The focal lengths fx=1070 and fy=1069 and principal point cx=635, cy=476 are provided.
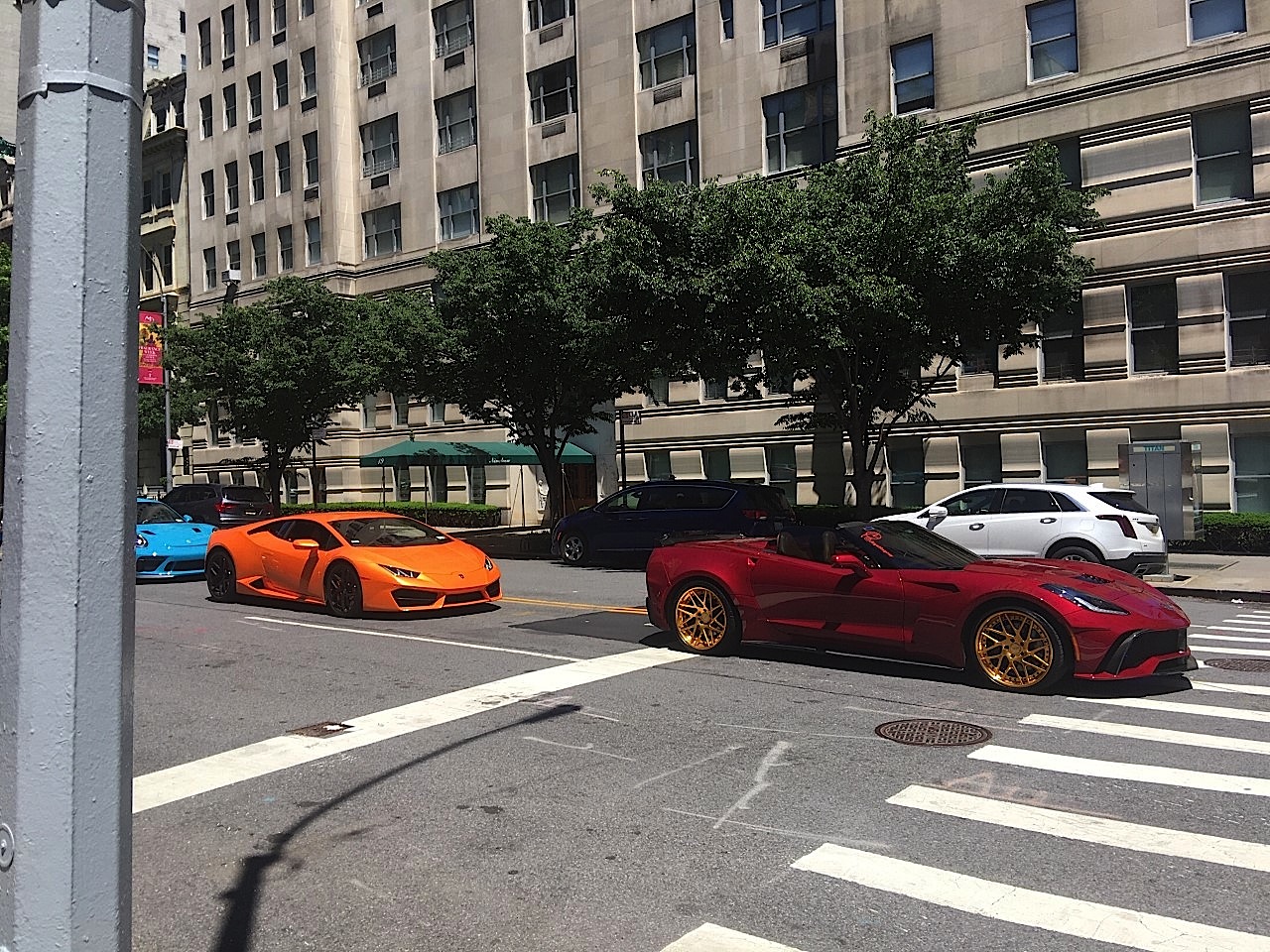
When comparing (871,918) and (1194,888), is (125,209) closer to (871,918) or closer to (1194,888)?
(871,918)

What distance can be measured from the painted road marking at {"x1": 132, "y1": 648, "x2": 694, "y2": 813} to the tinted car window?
9.37m

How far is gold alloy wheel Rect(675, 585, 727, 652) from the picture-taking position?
404 inches

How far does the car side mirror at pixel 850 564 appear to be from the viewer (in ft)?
30.3

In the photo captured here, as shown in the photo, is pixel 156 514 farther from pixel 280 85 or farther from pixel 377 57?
pixel 280 85

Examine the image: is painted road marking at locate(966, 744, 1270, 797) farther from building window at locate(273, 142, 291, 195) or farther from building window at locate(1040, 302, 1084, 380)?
building window at locate(273, 142, 291, 195)

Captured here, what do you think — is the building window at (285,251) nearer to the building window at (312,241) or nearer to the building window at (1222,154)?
the building window at (312,241)

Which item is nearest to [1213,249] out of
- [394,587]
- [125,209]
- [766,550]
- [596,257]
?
[596,257]

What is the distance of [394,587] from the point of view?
1277 centimetres

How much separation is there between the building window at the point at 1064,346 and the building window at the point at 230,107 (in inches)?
1553

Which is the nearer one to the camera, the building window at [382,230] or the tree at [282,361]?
the tree at [282,361]

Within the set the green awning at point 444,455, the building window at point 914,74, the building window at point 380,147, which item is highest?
the building window at point 380,147

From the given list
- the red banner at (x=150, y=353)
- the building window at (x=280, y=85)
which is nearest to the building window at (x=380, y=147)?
the building window at (x=280, y=85)

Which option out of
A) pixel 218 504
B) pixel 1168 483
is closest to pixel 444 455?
pixel 218 504

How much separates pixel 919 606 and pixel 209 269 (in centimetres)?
4879
